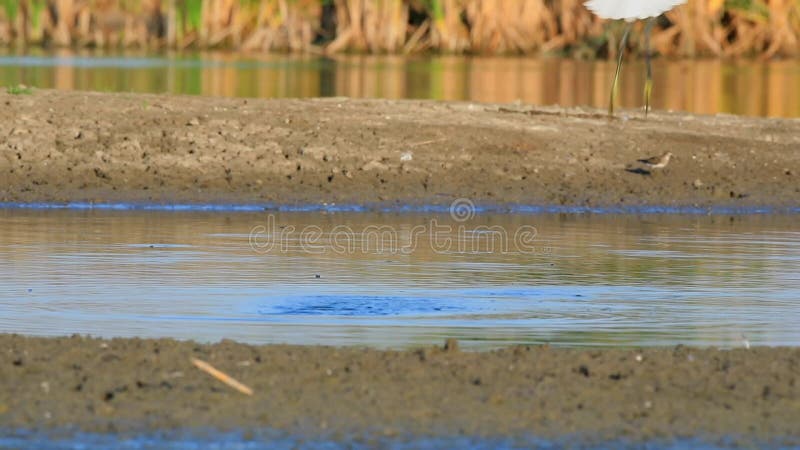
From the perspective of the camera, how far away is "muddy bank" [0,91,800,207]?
15.3 metres

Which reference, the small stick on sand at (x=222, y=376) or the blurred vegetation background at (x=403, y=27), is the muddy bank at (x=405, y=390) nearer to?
the small stick on sand at (x=222, y=376)

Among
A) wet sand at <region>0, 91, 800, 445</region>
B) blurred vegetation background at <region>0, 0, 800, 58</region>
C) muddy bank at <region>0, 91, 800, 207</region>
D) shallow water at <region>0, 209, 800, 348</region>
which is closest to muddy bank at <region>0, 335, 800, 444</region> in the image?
wet sand at <region>0, 91, 800, 445</region>

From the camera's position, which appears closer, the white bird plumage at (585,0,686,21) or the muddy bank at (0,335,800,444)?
the muddy bank at (0,335,800,444)

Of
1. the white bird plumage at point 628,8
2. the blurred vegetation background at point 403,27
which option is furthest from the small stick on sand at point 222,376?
the blurred vegetation background at point 403,27

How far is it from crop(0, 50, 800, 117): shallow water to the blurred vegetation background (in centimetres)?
111

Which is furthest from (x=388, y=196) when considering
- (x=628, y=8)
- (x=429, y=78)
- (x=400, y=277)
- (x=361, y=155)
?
(x=429, y=78)

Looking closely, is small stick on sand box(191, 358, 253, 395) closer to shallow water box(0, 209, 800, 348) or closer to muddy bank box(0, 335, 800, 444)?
muddy bank box(0, 335, 800, 444)

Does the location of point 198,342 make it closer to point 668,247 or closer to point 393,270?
point 393,270

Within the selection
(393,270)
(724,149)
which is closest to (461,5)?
(724,149)

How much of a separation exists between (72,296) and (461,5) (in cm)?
3313

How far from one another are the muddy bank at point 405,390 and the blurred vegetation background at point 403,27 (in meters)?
33.8

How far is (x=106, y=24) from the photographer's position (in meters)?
42.5

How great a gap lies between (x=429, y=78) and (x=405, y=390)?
24.8m

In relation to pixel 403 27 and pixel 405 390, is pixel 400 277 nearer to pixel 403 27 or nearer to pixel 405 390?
pixel 405 390
